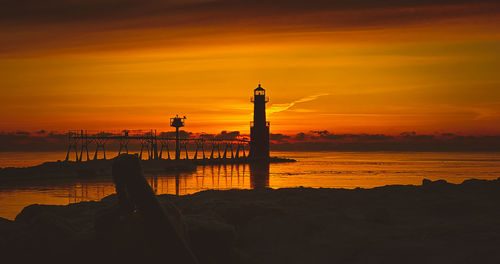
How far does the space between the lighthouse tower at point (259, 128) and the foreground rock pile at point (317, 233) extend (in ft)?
220

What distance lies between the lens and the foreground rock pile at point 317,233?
6.92 metres

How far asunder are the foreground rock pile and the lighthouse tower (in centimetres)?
6716

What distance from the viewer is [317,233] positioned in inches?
309

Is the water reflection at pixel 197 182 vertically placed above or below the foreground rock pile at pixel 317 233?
below

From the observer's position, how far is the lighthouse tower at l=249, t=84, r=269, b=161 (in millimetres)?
76812

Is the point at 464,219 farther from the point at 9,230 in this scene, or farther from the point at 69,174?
the point at 69,174

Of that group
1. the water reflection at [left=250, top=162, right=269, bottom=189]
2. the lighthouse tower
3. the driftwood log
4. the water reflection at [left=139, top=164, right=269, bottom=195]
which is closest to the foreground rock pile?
the driftwood log

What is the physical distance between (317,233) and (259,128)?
229ft

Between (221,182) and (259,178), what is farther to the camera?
(259,178)

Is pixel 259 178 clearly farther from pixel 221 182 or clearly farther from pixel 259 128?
pixel 259 128

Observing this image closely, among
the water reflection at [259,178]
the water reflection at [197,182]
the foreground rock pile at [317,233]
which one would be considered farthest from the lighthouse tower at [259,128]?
the foreground rock pile at [317,233]

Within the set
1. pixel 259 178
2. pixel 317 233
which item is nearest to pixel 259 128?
pixel 259 178

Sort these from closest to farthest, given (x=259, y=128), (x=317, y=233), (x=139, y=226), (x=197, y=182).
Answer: (x=139, y=226)
(x=317, y=233)
(x=197, y=182)
(x=259, y=128)

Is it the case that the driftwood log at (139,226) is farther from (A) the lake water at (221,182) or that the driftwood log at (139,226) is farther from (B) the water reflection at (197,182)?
(B) the water reflection at (197,182)
